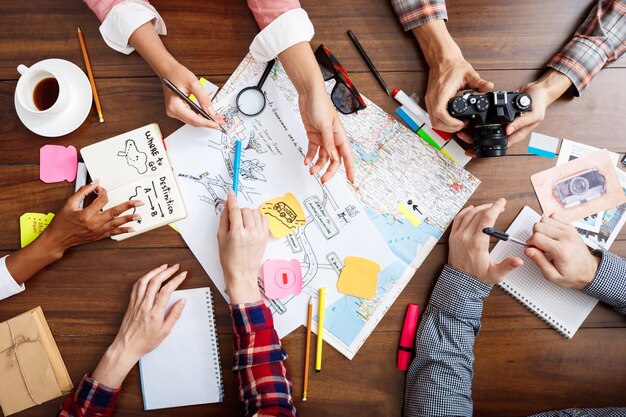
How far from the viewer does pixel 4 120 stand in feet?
3.89

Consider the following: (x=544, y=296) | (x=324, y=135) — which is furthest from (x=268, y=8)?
(x=544, y=296)

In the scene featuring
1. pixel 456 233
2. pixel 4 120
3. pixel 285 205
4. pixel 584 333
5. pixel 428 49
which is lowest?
pixel 584 333

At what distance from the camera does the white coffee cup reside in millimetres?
1079

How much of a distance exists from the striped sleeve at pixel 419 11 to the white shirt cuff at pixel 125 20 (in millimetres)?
638

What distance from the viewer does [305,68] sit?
1.09 m

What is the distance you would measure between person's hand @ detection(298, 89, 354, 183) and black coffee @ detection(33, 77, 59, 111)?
642 millimetres

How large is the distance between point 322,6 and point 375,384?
1019 millimetres

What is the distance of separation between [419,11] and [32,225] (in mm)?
1171

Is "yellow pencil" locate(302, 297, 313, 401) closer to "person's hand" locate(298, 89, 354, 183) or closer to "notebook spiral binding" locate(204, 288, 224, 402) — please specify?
"notebook spiral binding" locate(204, 288, 224, 402)

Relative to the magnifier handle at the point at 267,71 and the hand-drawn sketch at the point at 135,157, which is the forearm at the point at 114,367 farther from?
the magnifier handle at the point at 267,71

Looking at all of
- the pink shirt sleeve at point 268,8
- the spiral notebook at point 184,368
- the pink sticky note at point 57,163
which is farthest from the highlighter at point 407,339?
the pink sticky note at point 57,163

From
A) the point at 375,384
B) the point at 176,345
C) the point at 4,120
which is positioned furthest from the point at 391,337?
the point at 4,120

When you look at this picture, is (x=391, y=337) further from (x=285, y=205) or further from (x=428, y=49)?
(x=428, y=49)

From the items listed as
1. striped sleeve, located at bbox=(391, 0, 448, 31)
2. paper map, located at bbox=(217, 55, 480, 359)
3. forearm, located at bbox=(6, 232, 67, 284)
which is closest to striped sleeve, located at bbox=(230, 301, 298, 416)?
paper map, located at bbox=(217, 55, 480, 359)
